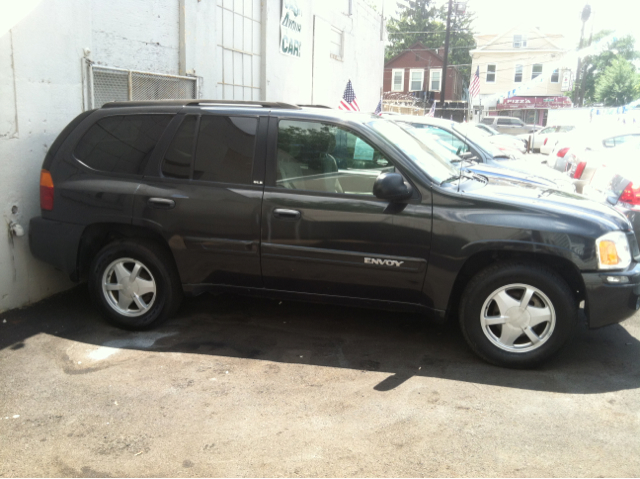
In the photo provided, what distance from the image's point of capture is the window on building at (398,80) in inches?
2131

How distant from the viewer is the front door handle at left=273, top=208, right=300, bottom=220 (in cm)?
462

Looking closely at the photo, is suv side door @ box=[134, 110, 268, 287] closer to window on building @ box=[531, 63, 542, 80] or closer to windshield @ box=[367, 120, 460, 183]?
windshield @ box=[367, 120, 460, 183]

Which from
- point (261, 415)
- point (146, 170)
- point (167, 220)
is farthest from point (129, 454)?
point (146, 170)

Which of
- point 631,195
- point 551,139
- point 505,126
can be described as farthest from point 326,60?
point 505,126

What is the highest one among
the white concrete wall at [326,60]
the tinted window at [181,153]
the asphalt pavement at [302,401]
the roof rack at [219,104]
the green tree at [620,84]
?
the green tree at [620,84]

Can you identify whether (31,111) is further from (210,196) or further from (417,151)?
(417,151)

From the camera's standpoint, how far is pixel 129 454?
331 cm

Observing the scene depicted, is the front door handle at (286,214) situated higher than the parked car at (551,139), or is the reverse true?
the parked car at (551,139)

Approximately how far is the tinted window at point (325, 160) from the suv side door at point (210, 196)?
0.64 feet

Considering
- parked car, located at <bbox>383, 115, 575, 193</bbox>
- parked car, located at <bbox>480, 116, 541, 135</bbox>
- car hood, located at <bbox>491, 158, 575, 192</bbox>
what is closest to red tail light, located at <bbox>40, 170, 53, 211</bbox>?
parked car, located at <bbox>383, 115, 575, 193</bbox>

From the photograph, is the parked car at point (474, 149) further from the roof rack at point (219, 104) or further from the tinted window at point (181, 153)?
the tinted window at point (181, 153)

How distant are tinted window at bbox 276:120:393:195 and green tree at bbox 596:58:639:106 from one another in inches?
2014

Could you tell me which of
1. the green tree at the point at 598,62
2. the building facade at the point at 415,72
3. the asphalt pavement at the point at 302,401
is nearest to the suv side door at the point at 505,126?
the building facade at the point at 415,72

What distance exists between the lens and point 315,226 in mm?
4598
